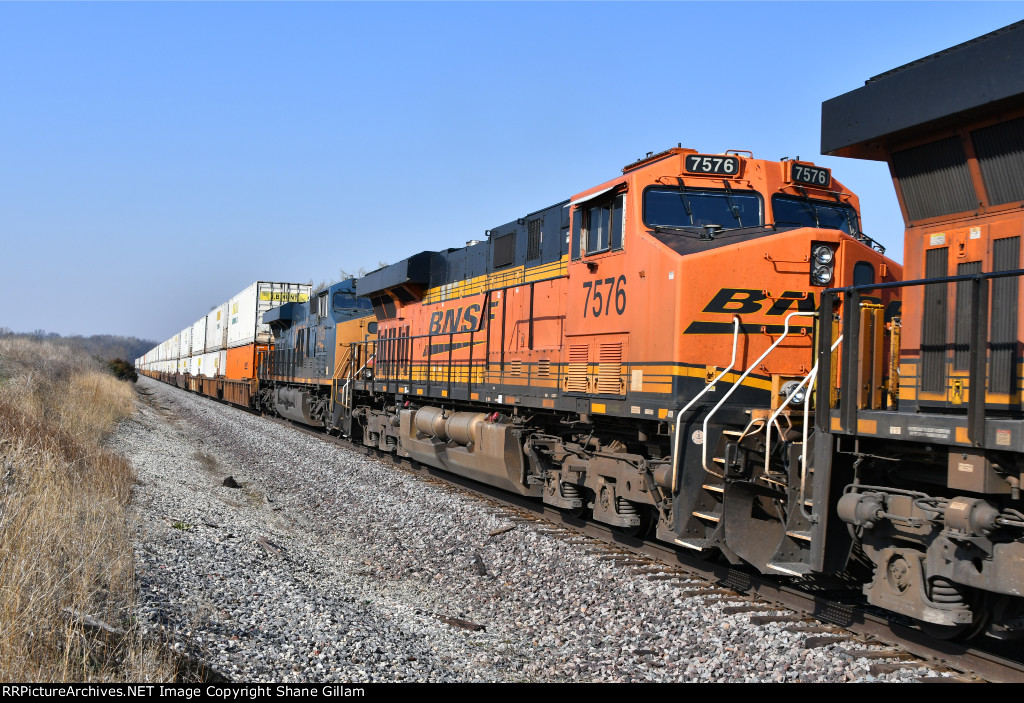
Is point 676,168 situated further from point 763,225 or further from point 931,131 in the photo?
point 931,131

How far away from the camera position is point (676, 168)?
7621 millimetres

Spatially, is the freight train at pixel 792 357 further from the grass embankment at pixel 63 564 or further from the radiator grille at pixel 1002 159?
the grass embankment at pixel 63 564

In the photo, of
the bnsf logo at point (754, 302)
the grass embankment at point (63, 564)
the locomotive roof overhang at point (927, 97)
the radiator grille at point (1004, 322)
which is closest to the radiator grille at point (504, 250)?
the bnsf logo at point (754, 302)

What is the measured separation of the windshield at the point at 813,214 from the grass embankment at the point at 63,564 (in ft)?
20.8

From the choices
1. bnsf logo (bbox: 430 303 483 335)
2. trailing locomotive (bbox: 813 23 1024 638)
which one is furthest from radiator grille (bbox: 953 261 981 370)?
bnsf logo (bbox: 430 303 483 335)

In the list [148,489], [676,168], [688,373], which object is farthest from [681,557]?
[148,489]

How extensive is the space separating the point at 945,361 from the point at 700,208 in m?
3.24

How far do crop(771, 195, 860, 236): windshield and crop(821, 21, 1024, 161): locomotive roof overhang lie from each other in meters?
2.14

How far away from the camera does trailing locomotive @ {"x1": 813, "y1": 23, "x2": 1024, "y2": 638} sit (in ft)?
14.4

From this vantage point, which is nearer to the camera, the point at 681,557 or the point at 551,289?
the point at 681,557

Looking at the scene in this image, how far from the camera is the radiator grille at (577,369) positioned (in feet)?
27.8

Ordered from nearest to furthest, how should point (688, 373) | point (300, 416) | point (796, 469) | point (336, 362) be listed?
point (796, 469) < point (688, 373) < point (336, 362) < point (300, 416)

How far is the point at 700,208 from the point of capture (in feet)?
25.1

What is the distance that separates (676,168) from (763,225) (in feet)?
3.24
